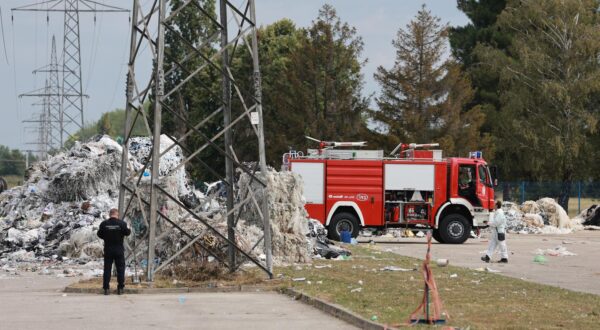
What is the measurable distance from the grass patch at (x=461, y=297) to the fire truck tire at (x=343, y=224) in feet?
42.3

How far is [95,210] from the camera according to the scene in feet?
104

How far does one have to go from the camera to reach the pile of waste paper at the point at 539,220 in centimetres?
4747

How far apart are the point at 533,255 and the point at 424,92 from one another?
31342 mm

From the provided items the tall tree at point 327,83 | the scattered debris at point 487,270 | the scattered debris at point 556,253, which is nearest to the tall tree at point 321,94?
the tall tree at point 327,83

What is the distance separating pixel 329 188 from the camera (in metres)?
37.9

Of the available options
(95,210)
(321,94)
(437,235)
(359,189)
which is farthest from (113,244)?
(321,94)

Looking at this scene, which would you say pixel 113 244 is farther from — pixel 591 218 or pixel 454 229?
pixel 591 218

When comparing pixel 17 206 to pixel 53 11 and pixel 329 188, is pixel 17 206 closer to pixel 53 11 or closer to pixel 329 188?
pixel 329 188

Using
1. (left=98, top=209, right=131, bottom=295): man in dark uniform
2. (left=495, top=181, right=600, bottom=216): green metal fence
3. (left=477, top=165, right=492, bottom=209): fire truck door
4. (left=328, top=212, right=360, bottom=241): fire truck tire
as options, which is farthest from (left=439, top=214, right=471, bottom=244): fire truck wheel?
(left=495, top=181, right=600, bottom=216): green metal fence

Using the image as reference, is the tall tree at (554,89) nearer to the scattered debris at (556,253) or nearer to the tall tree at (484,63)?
the tall tree at (484,63)

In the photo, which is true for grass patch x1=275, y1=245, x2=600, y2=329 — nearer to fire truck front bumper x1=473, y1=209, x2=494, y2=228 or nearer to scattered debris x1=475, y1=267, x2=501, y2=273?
scattered debris x1=475, y1=267, x2=501, y2=273

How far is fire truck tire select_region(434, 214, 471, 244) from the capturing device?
37594 mm

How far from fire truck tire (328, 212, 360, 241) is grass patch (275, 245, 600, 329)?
1288cm

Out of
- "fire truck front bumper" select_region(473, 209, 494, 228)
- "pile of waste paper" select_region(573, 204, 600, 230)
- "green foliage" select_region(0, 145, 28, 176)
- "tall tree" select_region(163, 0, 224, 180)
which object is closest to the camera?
"fire truck front bumper" select_region(473, 209, 494, 228)
